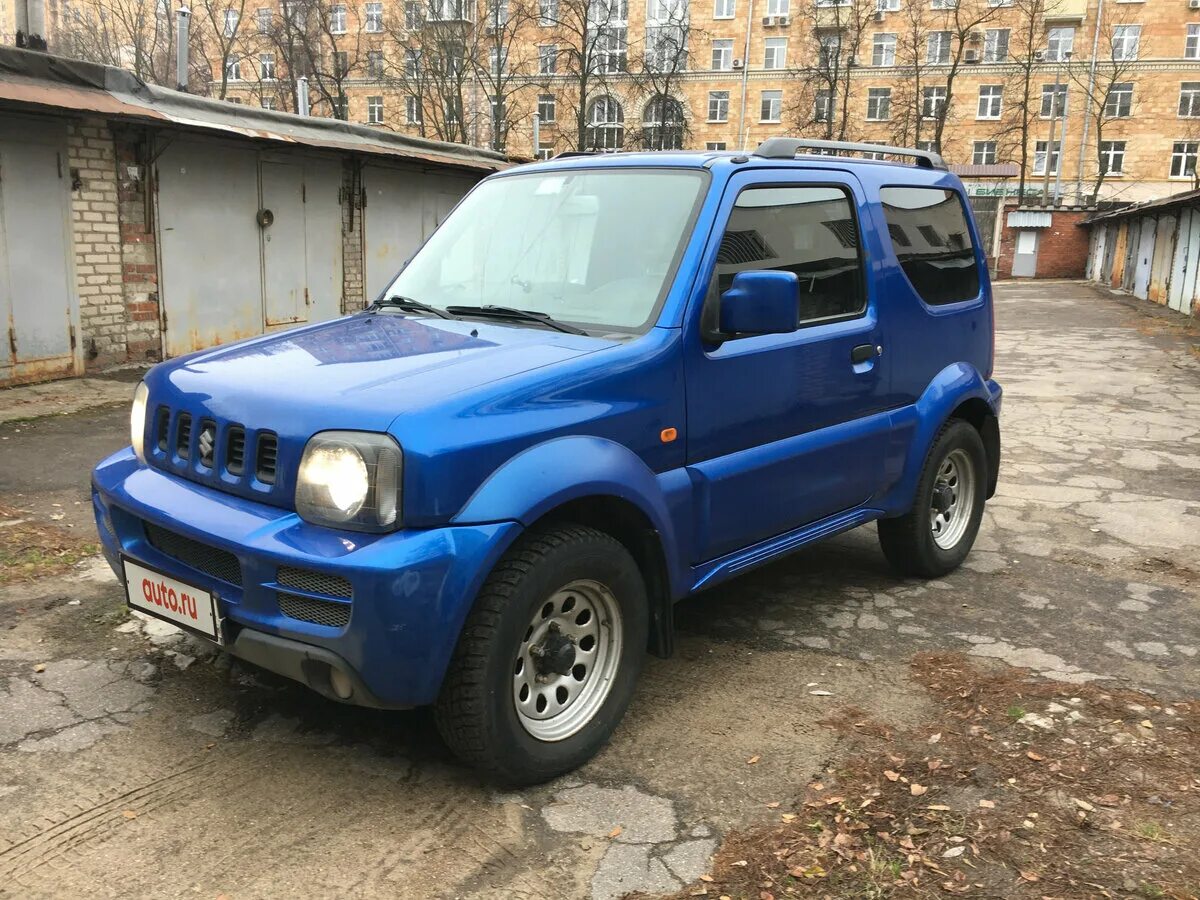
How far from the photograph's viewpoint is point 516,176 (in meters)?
4.20

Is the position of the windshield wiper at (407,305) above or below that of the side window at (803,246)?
below

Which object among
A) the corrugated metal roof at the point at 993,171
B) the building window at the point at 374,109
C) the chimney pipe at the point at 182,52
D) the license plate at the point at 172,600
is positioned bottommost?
the license plate at the point at 172,600

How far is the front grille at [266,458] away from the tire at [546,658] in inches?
27.5

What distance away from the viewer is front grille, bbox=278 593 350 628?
2574 mm

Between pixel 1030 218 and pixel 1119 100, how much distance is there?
53.5 ft

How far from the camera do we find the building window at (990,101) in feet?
187

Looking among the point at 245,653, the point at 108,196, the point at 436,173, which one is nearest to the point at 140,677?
the point at 245,653

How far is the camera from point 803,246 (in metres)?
3.97

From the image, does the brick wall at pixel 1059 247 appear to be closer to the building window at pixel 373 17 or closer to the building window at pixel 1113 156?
the building window at pixel 1113 156

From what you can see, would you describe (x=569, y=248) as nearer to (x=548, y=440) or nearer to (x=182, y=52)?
(x=548, y=440)

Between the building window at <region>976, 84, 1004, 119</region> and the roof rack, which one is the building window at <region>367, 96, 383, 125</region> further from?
the roof rack

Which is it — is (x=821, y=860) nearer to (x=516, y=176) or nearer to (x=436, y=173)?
(x=516, y=176)

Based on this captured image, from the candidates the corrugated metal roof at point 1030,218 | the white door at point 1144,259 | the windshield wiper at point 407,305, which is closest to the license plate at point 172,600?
the windshield wiper at point 407,305

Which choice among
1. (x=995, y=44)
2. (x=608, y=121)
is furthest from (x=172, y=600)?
(x=995, y=44)
